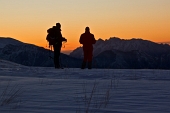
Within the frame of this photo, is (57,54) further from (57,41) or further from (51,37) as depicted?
(51,37)

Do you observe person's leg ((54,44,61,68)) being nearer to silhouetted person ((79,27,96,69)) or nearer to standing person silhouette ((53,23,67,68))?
standing person silhouette ((53,23,67,68))

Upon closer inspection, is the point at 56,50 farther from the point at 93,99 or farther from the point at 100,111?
the point at 100,111

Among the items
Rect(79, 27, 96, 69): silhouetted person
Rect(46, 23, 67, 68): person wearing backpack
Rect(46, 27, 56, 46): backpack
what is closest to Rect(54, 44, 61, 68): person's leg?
Rect(46, 23, 67, 68): person wearing backpack

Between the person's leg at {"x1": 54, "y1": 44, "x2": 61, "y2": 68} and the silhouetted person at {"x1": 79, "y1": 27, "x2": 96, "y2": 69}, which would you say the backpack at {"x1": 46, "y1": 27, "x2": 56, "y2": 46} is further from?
the silhouetted person at {"x1": 79, "y1": 27, "x2": 96, "y2": 69}

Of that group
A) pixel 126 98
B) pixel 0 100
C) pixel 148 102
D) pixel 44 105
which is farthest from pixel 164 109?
pixel 0 100

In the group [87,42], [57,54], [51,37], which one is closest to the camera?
[87,42]

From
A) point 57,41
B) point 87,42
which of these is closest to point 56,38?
point 57,41

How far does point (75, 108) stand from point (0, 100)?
1.32 meters

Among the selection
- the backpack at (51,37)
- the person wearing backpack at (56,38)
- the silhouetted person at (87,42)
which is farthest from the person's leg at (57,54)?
the silhouetted person at (87,42)

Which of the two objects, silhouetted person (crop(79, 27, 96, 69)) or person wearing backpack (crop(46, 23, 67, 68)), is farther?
person wearing backpack (crop(46, 23, 67, 68))

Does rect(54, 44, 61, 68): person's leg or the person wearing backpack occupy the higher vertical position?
the person wearing backpack

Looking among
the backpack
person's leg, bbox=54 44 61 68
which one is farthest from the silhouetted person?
the backpack

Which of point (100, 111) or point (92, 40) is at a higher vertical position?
point (92, 40)

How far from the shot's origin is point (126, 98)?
214 inches
